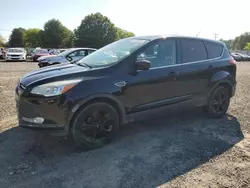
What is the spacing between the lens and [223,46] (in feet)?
18.9

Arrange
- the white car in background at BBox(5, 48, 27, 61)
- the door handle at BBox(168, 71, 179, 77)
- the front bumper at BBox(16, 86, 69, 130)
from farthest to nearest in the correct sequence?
the white car in background at BBox(5, 48, 27, 61), the door handle at BBox(168, 71, 179, 77), the front bumper at BBox(16, 86, 69, 130)

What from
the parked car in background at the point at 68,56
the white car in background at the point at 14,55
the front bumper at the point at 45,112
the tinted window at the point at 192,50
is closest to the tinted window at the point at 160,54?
the tinted window at the point at 192,50

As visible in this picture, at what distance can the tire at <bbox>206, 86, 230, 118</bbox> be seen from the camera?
5410mm

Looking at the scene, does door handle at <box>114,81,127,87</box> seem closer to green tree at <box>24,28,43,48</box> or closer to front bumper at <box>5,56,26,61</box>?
front bumper at <box>5,56,26,61</box>

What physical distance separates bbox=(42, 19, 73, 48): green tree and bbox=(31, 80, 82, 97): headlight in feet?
209

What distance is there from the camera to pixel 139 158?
3.74 m

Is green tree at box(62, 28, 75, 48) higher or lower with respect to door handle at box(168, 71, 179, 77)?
higher

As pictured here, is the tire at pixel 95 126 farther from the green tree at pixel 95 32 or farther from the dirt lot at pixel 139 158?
the green tree at pixel 95 32

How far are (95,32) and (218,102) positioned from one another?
5751cm

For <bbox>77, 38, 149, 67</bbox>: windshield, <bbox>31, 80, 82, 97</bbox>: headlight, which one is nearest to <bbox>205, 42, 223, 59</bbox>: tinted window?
<bbox>77, 38, 149, 67</bbox>: windshield

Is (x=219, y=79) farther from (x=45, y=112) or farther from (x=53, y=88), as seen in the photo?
(x=45, y=112)

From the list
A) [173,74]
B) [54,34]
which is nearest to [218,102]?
[173,74]

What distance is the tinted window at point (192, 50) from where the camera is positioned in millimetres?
4922

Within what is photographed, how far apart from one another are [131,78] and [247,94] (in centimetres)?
571
